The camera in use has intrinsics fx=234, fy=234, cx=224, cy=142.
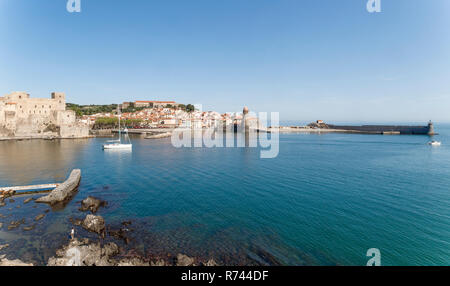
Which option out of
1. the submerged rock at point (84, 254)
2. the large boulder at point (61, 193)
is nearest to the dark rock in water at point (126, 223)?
the submerged rock at point (84, 254)

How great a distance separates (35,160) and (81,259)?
946 inches

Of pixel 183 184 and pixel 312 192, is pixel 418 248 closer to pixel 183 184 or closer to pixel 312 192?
pixel 312 192

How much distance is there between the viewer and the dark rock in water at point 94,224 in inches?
393

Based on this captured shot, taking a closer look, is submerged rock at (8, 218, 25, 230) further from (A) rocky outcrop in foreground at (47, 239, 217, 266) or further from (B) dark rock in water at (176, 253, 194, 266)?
(B) dark rock in water at (176, 253, 194, 266)

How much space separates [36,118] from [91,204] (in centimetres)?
4724

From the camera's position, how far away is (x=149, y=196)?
1477cm

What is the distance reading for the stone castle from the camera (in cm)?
4447

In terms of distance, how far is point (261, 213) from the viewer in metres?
12.1

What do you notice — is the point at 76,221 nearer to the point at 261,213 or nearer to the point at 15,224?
the point at 15,224

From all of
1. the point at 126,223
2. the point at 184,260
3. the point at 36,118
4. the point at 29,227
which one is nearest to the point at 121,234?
the point at 126,223

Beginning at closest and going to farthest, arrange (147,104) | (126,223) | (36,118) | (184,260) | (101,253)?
(184,260) → (101,253) → (126,223) → (36,118) → (147,104)

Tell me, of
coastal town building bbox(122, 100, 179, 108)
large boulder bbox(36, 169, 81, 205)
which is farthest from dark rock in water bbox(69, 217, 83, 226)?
coastal town building bbox(122, 100, 179, 108)

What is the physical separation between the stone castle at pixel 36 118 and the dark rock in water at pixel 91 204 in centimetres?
4410

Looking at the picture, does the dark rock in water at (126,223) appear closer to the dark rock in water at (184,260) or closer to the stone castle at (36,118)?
the dark rock in water at (184,260)
